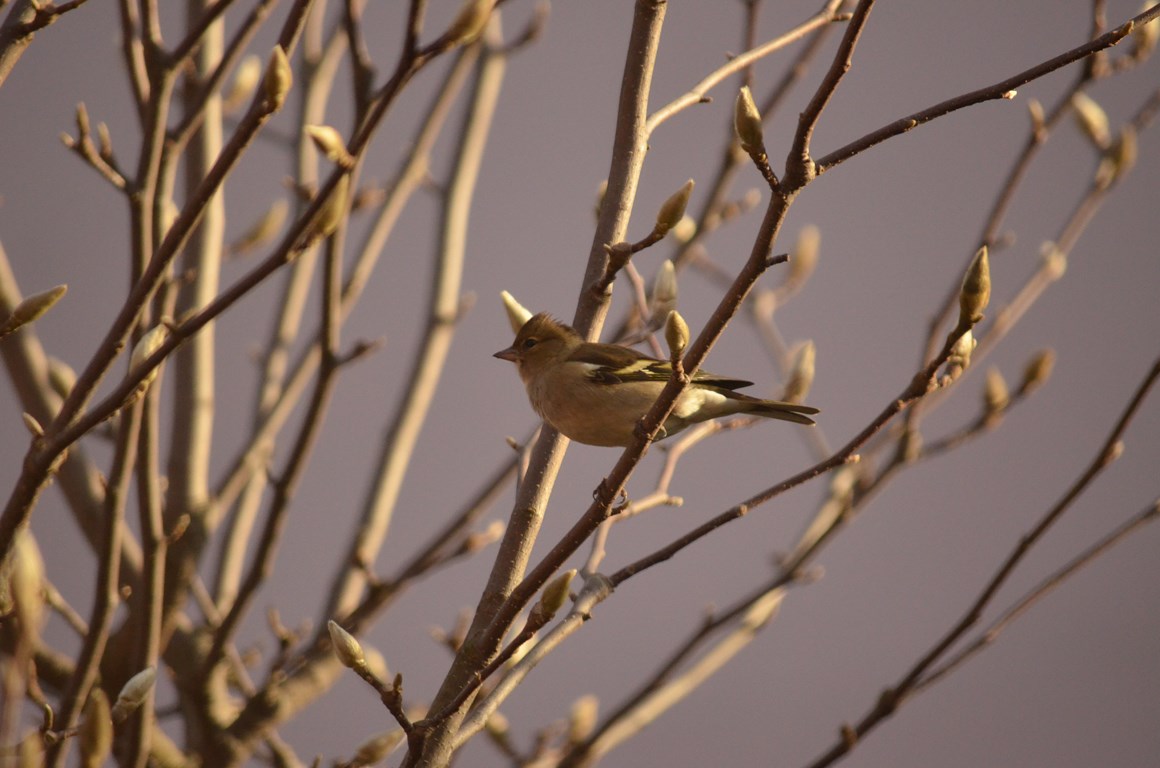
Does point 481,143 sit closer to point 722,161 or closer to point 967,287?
point 722,161

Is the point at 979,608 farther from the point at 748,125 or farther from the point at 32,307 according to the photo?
the point at 32,307

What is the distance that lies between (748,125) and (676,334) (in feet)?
0.76

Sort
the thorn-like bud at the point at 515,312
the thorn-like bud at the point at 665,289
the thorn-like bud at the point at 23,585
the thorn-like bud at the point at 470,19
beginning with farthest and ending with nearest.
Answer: the thorn-like bud at the point at 515,312 < the thorn-like bud at the point at 665,289 < the thorn-like bud at the point at 470,19 < the thorn-like bud at the point at 23,585

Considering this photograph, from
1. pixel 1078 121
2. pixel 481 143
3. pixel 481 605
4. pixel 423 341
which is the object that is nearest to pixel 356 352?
pixel 481 605

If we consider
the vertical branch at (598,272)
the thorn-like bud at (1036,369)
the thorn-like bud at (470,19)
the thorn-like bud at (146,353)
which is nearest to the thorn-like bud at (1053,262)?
the thorn-like bud at (1036,369)

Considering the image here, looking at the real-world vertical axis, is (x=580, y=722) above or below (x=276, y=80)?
below

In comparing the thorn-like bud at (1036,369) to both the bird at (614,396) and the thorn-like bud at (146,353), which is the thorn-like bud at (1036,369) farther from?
the thorn-like bud at (146,353)

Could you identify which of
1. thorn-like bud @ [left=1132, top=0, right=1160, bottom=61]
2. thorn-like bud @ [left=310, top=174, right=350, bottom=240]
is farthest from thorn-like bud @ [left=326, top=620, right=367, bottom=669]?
thorn-like bud @ [left=1132, top=0, right=1160, bottom=61]

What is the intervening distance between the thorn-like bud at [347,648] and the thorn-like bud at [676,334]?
527mm

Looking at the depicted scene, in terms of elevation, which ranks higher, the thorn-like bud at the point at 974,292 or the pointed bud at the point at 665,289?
the pointed bud at the point at 665,289

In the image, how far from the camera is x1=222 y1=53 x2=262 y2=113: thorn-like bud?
2418mm

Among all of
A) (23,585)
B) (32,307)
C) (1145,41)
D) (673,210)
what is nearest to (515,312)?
(673,210)

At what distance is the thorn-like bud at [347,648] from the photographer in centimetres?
132

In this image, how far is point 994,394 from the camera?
6.66 feet
